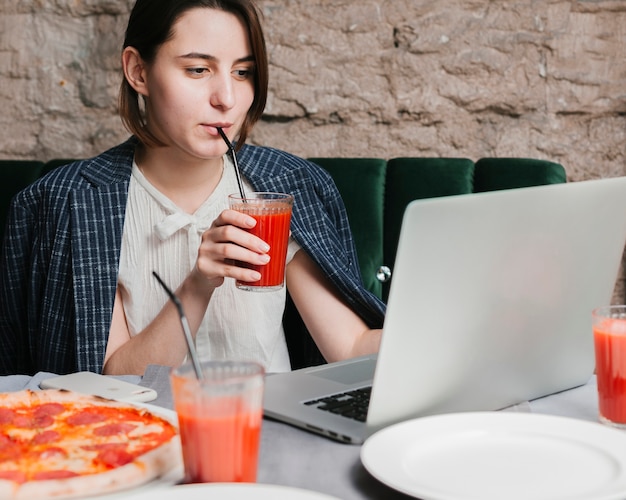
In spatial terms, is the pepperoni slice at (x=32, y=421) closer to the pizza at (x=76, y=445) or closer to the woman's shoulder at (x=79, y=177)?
the pizza at (x=76, y=445)

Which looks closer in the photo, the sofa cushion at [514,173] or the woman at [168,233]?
the woman at [168,233]

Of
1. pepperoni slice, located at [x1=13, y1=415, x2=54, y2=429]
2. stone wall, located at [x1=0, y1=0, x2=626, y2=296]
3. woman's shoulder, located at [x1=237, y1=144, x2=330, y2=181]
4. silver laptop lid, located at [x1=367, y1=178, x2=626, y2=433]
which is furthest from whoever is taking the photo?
stone wall, located at [x1=0, y1=0, x2=626, y2=296]

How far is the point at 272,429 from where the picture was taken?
0.97 meters

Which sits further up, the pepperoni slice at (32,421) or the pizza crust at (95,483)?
the pizza crust at (95,483)

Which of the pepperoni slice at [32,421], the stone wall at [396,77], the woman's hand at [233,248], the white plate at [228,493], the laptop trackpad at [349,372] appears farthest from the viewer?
the stone wall at [396,77]

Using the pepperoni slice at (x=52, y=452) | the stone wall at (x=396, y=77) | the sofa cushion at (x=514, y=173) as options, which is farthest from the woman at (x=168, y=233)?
the pepperoni slice at (x=52, y=452)

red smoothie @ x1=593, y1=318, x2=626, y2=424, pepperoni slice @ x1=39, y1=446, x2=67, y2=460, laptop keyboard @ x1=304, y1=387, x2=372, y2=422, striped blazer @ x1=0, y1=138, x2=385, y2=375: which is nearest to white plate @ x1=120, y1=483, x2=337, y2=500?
pepperoni slice @ x1=39, y1=446, x2=67, y2=460

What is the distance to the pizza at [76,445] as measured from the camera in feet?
2.51

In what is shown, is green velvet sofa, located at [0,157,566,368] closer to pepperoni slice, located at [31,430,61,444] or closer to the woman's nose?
the woman's nose

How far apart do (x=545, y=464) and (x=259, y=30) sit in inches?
43.7

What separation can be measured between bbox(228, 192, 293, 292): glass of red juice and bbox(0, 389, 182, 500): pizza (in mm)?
436

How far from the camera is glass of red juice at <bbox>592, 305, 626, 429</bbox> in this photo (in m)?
0.95

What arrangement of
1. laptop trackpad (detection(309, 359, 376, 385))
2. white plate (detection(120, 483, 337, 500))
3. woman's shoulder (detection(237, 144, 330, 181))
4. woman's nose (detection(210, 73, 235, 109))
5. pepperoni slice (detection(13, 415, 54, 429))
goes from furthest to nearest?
woman's shoulder (detection(237, 144, 330, 181)) < woman's nose (detection(210, 73, 235, 109)) < laptop trackpad (detection(309, 359, 376, 385)) < pepperoni slice (detection(13, 415, 54, 429)) < white plate (detection(120, 483, 337, 500))

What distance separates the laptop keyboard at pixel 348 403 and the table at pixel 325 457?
2.2 inches
